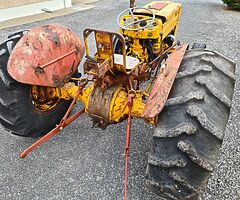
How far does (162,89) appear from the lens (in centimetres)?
180

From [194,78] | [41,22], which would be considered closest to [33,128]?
[194,78]

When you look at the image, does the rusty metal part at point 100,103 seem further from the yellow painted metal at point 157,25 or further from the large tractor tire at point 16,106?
the yellow painted metal at point 157,25

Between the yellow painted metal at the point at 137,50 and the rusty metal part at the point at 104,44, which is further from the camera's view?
the yellow painted metal at the point at 137,50

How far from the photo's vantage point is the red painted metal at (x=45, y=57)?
6.78ft

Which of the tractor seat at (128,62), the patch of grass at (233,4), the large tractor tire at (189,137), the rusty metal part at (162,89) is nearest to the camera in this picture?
the large tractor tire at (189,137)

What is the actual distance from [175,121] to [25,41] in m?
1.29

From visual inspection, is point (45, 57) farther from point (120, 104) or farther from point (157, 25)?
point (157, 25)

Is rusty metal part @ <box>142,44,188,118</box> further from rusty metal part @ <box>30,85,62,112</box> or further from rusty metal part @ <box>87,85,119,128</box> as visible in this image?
rusty metal part @ <box>30,85,62,112</box>

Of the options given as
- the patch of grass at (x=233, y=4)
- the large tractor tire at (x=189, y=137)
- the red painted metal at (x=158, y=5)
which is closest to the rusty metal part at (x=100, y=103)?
the large tractor tire at (x=189, y=137)

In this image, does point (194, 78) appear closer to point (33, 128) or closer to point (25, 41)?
point (25, 41)

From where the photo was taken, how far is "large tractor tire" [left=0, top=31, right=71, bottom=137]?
2186mm

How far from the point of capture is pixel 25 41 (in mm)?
A: 2105

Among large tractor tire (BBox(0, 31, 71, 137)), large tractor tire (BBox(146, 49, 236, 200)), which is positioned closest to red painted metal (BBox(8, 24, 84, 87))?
large tractor tire (BBox(0, 31, 71, 137))

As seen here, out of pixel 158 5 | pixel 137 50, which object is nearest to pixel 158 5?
pixel 158 5
